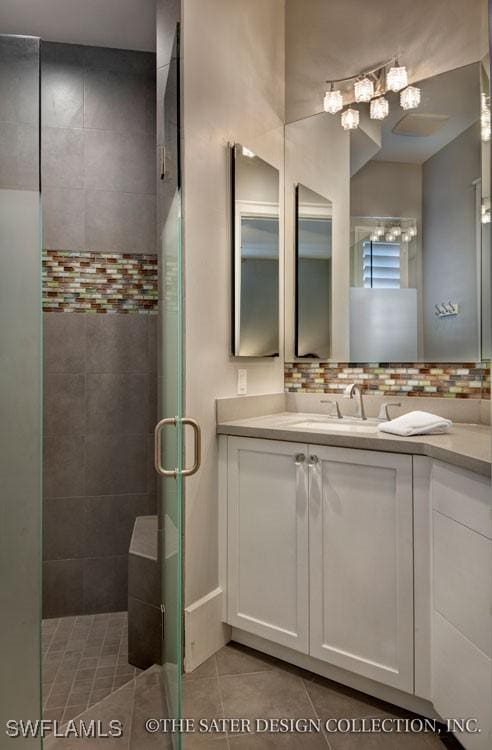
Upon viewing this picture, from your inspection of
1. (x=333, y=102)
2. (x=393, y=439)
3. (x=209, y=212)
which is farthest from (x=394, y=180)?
(x=393, y=439)

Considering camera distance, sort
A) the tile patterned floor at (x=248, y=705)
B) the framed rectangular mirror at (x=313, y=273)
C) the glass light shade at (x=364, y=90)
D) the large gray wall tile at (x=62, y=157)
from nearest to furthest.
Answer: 1. the tile patterned floor at (x=248, y=705)
2. the glass light shade at (x=364, y=90)
3. the framed rectangular mirror at (x=313, y=273)
4. the large gray wall tile at (x=62, y=157)

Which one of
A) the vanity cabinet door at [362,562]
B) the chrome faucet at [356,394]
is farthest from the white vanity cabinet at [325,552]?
the chrome faucet at [356,394]

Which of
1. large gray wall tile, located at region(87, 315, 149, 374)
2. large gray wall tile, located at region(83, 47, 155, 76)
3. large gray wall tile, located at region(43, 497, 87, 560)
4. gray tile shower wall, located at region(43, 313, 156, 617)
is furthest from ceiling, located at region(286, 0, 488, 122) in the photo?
large gray wall tile, located at region(43, 497, 87, 560)

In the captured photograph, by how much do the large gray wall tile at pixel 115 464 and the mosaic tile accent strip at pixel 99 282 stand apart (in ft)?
2.45

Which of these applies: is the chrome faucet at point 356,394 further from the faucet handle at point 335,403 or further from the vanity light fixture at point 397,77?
the vanity light fixture at point 397,77

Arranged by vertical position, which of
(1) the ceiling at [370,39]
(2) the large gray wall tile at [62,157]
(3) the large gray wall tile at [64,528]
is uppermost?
(1) the ceiling at [370,39]

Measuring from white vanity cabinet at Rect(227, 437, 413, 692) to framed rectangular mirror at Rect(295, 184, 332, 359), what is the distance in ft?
2.57

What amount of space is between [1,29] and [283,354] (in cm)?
240

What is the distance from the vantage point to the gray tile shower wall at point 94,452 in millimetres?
2553

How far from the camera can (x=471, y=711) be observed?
1285 millimetres

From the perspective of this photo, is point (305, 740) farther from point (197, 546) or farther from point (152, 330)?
point (152, 330)

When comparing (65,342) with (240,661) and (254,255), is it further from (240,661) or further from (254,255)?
(240,661)

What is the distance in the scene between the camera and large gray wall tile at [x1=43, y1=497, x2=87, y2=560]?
8.35 feet
